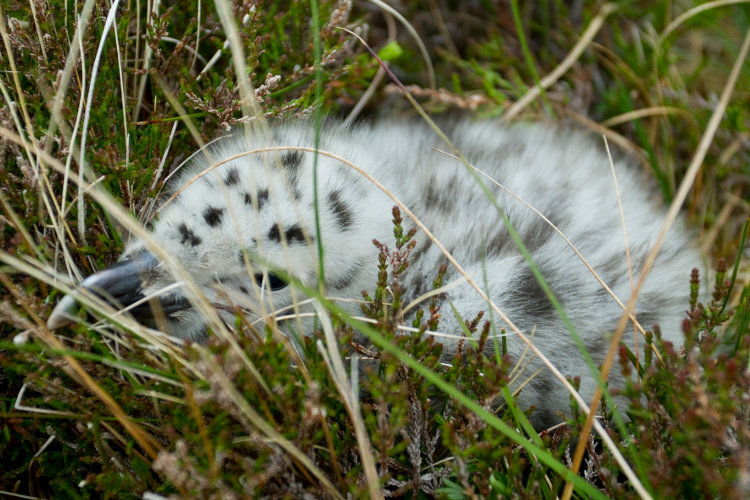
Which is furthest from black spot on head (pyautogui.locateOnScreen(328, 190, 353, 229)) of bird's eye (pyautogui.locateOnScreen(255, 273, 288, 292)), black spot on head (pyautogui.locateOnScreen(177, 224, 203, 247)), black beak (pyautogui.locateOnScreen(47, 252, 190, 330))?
black beak (pyautogui.locateOnScreen(47, 252, 190, 330))

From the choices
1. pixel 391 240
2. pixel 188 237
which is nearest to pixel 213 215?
pixel 188 237

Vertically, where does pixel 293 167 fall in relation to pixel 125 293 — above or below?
above

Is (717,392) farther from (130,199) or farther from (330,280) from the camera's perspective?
(130,199)

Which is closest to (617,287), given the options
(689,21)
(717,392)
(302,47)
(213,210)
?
(717,392)

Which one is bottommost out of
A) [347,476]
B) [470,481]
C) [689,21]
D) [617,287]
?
[470,481]

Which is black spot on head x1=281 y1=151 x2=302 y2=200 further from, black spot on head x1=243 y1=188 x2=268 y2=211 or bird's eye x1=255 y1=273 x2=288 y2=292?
bird's eye x1=255 y1=273 x2=288 y2=292

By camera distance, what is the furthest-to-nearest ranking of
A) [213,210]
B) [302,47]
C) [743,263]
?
1. [743,263]
2. [302,47]
3. [213,210]

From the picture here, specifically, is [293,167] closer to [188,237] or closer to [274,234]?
[274,234]
